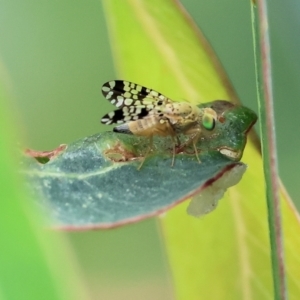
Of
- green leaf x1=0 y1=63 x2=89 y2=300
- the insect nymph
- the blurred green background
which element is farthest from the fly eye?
the blurred green background

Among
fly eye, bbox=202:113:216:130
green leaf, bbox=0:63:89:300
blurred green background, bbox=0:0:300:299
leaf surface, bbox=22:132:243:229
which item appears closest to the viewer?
green leaf, bbox=0:63:89:300

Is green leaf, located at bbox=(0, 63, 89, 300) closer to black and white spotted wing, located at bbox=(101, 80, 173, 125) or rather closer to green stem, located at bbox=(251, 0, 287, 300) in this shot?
green stem, located at bbox=(251, 0, 287, 300)

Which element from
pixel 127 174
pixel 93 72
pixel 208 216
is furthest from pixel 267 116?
pixel 93 72

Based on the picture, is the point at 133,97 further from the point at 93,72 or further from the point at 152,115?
the point at 93,72

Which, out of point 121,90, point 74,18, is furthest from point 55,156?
point 74,18

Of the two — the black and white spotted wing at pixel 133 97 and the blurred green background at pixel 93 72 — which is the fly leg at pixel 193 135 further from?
the blurred green background at pixel 93 72
